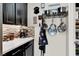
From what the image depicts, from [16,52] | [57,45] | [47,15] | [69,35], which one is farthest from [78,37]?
[16,52]

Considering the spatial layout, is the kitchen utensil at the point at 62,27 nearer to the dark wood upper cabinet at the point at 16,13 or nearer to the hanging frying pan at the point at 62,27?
the hanging frying pan at the point at 62,27

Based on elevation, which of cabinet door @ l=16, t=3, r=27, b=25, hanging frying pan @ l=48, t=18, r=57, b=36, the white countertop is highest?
cabinet door @ l=16, t=3, r=27, b=25

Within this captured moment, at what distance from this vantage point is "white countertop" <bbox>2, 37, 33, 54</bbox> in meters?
1.43

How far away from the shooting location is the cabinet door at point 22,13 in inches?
59.4

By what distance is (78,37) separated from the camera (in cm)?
150

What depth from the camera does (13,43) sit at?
4.85 feet

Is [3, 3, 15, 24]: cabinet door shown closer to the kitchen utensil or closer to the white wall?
the white wall

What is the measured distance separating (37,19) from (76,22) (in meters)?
0.36

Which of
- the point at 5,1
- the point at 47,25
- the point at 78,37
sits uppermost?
the point at 5,1

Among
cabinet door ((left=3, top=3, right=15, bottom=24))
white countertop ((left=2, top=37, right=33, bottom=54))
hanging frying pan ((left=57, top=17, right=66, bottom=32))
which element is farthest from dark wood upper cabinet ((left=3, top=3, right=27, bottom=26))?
hanging frying pan ((left=57, top=17, right=66, bottom=32))

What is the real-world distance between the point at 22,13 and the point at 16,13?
5cm

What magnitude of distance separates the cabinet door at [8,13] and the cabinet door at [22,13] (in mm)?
40

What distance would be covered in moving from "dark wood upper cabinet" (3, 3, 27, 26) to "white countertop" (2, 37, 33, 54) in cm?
15

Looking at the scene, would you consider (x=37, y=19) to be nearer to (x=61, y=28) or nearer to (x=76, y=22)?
(x=61, y=28)
